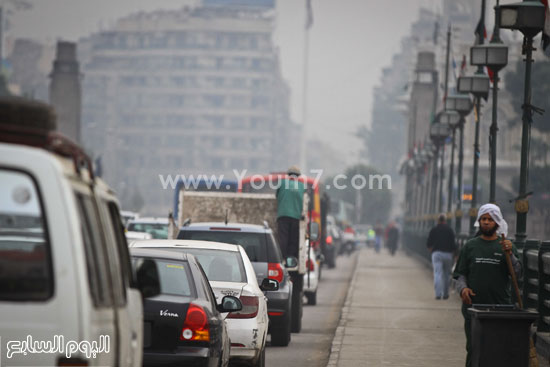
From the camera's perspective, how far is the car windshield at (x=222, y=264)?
12.6 metres

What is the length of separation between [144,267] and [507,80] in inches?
3607

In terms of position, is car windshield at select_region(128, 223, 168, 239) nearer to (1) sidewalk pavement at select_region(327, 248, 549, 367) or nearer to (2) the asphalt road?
(2) the asphalt road

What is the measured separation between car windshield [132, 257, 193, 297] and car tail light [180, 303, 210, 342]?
0.26 meters

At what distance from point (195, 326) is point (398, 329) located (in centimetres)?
1003

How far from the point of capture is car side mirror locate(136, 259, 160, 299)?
22.3 feet

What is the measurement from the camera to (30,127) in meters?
4.89

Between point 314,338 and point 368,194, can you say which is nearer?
point 314,338

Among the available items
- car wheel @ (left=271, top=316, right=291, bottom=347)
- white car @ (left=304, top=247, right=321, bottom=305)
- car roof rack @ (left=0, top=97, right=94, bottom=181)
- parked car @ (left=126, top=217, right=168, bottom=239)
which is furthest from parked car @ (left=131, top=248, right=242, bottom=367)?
parked car @ (left=126, top=217, right=168, bottom=239)

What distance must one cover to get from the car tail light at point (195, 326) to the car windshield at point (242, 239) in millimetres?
5941

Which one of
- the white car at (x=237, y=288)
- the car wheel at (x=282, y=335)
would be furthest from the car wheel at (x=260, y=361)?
the car wheel at (x=282, y=335)

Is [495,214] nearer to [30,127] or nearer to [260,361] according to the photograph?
[260,361]

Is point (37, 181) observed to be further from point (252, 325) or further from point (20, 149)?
point (252, 325)

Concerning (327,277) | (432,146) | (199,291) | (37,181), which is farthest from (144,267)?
(432,146)

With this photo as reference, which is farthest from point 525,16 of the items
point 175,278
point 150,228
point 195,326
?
point 150,228
